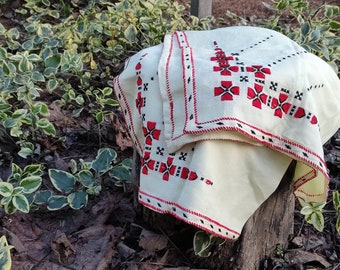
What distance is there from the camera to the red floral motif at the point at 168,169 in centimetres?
153

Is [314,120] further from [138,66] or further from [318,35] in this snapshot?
[318,35]

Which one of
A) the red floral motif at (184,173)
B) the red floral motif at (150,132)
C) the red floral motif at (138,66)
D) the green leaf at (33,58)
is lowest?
the green leaf at (33,58)

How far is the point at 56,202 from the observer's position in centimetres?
192

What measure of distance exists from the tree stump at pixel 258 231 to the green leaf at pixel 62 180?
0.27m

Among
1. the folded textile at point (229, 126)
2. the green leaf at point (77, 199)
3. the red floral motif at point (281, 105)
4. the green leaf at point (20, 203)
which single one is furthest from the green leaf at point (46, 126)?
the red floral motif at point (281, 105)

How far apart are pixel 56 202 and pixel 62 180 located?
0.28ft

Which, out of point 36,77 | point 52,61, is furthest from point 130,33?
point 36,77

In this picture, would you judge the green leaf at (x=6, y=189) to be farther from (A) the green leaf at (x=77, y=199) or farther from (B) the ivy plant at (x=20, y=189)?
(A) the green leaf at (x=77, y=199)

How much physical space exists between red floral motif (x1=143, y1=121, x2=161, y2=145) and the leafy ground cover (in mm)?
372

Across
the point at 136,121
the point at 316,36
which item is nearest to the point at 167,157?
the point at 136,121

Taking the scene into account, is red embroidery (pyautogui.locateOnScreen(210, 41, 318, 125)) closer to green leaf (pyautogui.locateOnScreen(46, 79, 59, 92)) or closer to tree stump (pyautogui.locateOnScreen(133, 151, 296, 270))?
tree stump (pyautogui.locateOnScreen(133, 151, 296, 270))

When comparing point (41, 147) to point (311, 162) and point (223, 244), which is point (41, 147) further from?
point (311, 162)

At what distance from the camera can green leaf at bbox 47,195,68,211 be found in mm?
1905

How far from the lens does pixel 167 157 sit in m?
1.55
